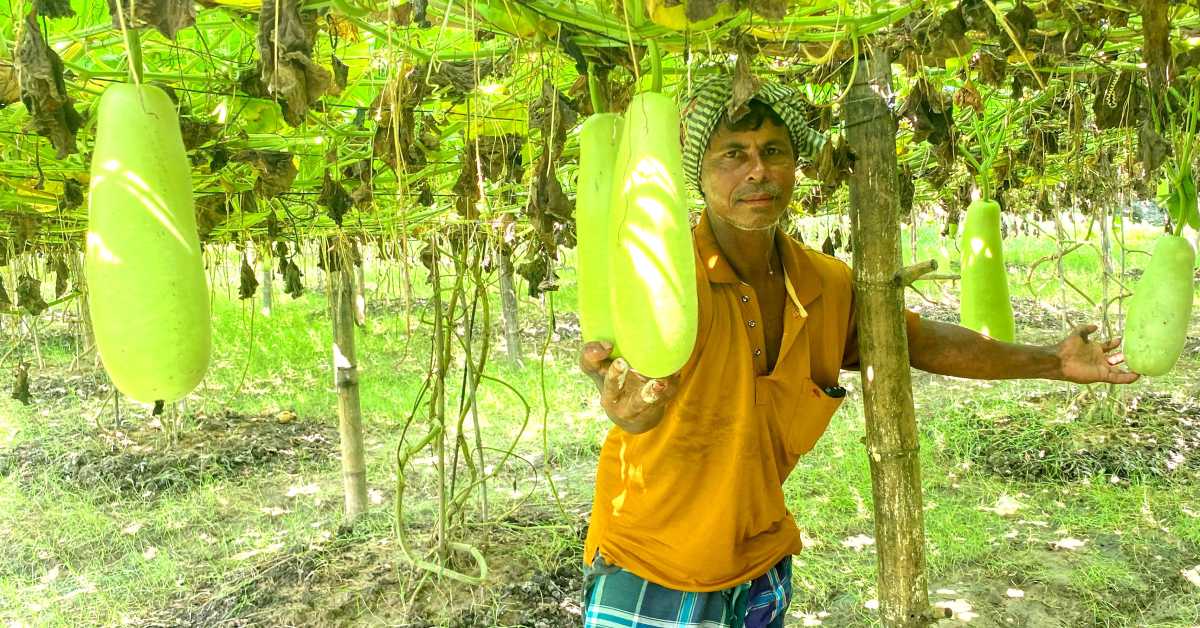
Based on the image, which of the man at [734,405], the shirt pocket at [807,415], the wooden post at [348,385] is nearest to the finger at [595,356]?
the man at [734,405]

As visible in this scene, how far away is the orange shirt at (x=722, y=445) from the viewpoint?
5.97 feet

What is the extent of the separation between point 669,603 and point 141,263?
1.46m

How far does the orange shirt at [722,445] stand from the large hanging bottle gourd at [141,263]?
3.73ft

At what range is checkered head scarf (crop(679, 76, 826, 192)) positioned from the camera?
1.68 m

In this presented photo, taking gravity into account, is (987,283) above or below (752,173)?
below

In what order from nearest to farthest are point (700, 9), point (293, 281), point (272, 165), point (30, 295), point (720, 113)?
point (700, 9) → point (720, 113) → point (272, 165) → point (30, 295) → point (293, 281)

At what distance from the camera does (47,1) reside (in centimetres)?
102

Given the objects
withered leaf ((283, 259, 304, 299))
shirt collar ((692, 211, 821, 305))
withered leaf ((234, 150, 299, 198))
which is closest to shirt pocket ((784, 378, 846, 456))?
shirt collar ((692, 211, 821, 305))

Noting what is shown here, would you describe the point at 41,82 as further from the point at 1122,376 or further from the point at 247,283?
the point at 247,283

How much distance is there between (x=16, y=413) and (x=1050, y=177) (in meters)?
9.96

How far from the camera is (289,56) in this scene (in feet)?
3.31

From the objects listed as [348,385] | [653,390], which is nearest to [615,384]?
[653,390]

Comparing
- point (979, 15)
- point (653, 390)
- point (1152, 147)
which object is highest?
point (979, 15)

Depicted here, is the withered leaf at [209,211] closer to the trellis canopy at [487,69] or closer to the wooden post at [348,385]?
the trellis canopy at [487,69]
